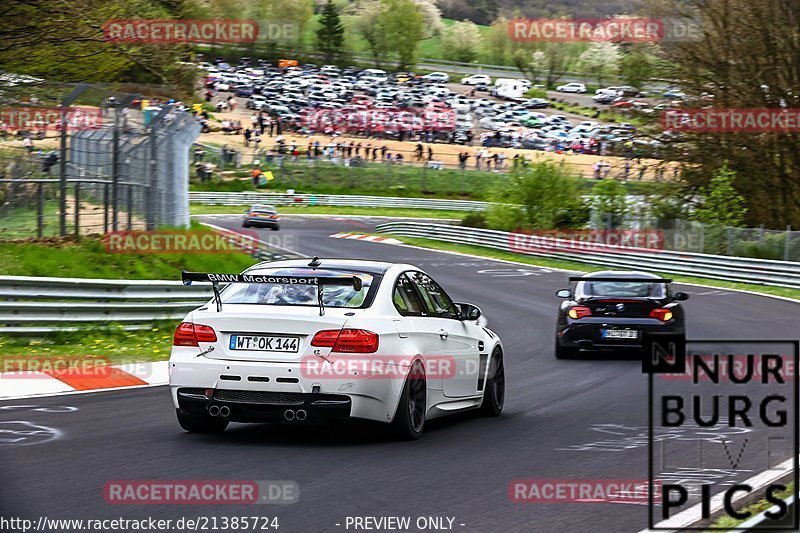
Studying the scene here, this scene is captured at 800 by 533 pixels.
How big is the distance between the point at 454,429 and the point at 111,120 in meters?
10.2

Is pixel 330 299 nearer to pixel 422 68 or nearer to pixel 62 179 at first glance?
pixel 62 179

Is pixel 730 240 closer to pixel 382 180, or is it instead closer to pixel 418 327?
pixel 418 327

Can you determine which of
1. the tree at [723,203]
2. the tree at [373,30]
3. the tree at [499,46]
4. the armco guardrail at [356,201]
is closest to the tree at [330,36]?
the tree at [373,30]

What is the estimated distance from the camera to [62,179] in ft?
59.4

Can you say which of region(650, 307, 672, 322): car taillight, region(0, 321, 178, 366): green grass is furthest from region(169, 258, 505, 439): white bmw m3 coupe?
region(650, 307, 672, 322): car taillight

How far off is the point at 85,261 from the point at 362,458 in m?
10.9

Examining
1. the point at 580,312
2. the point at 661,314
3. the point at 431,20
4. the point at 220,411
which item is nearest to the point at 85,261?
the point at 580,312

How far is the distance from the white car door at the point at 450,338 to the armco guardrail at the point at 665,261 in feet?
83.0

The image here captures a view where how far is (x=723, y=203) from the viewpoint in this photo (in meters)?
41.4

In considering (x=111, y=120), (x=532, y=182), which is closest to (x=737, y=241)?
(x=532, y=182)

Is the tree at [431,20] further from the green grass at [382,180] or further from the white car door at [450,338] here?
the white car door at [450,338]

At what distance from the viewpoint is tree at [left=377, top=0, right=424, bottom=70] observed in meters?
133

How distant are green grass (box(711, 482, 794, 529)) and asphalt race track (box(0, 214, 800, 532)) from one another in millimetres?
421

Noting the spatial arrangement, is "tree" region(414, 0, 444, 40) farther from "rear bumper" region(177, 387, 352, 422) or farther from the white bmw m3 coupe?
"rear bumper" region(177, 387, 352, 422)
